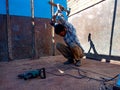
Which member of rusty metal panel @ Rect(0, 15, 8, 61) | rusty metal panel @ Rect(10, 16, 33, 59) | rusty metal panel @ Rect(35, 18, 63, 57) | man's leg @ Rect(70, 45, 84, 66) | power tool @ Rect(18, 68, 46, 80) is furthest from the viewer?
rusty metal panel @ Rect(35, 18, 63, 57)

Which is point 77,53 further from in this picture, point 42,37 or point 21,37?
point 21,37

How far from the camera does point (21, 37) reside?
419 centimetres

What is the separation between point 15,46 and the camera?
13.5ft

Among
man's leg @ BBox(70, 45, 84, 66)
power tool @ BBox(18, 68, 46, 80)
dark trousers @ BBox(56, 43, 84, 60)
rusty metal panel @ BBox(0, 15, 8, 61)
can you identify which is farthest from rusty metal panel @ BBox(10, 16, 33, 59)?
power tool @ BBox(18, 68, 46, 80)

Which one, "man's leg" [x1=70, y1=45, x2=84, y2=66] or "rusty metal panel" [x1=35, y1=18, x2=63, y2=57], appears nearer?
"man's leg" [x1=70, y1=45, x2=84, y2=66]

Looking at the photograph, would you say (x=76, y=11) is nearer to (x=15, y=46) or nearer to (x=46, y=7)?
(x=46, y=7)

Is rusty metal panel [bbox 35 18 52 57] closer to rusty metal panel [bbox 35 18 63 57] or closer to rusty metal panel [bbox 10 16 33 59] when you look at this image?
rusty metal panel [bbox 35 18 63 57]

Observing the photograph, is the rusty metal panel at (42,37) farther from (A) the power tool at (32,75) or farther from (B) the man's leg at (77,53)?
(A) the power tool at (32,75)

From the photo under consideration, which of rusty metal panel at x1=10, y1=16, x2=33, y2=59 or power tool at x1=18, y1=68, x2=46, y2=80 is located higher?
rusty metal panel at x1=10, y1=16, x2=33, y2=59

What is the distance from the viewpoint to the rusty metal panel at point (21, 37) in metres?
4.09

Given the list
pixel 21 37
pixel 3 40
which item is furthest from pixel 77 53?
pixel 3 40

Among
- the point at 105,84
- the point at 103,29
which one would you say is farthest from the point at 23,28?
the point at 105,84

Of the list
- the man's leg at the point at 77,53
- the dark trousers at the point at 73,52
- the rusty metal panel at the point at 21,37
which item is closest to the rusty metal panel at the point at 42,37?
the rusty metal panel at the point at 21,37

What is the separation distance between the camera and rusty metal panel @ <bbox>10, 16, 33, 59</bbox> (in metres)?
4.09
